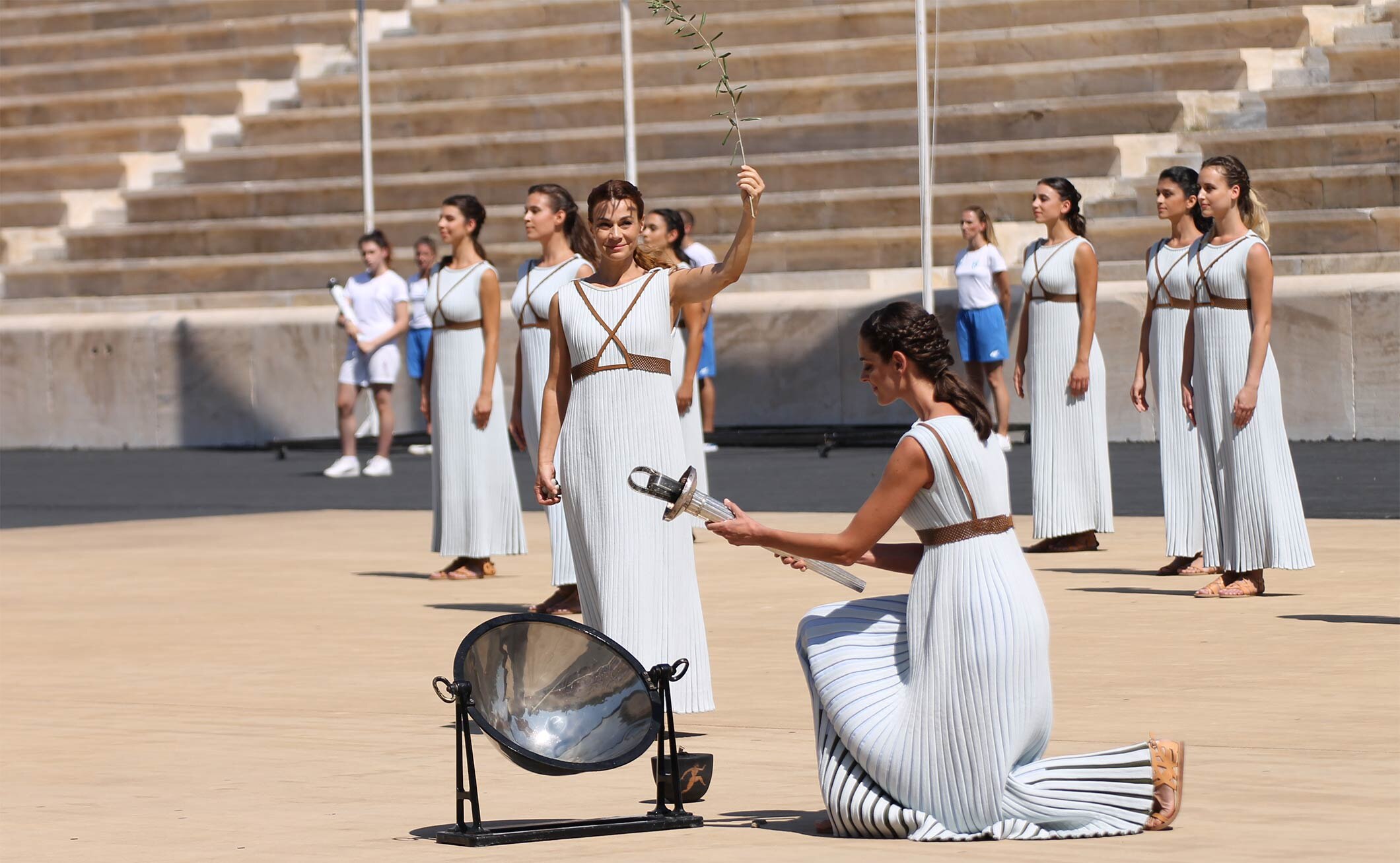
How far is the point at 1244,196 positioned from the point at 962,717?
5.53 m

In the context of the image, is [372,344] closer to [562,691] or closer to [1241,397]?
[1241,397]

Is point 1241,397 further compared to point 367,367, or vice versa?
point 367,367

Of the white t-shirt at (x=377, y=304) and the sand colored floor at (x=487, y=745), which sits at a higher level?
the white t-shirt at (x=377, y=304)

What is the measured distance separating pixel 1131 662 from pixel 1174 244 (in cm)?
348

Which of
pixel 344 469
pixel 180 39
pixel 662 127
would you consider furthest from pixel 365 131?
pixel 180 39

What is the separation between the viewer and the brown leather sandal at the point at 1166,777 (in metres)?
5.69

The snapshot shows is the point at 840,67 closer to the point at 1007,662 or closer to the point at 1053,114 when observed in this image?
the point at 1053,114

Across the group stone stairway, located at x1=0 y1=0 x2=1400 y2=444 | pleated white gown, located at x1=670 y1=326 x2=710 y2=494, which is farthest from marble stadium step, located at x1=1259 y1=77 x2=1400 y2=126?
pleated white gown, located at x1=670 y1=326 x2=710 y2=494

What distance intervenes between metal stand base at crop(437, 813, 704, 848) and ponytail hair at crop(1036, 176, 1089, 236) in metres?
7.58

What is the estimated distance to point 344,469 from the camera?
66.3 feet

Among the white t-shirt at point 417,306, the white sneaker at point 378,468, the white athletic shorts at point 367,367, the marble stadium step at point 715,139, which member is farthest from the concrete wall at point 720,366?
the white sneaker at point 378,468

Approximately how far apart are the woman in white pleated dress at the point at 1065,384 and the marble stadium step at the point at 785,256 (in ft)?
26.7

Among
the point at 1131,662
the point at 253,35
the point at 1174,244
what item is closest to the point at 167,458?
the point at 253,35

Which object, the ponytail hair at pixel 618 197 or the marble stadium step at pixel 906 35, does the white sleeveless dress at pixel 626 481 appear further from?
the marble stadium step at pixel 906 35
